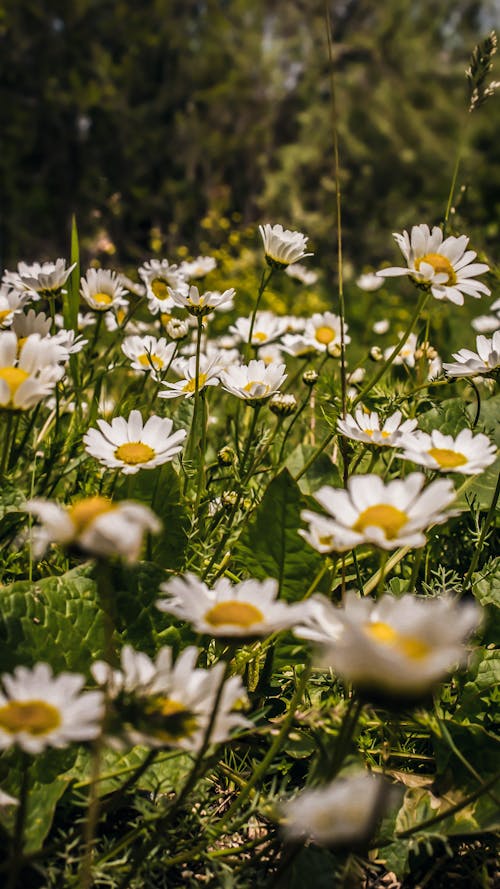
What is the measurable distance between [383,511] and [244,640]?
0.14m

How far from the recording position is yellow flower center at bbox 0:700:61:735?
0.49 meters

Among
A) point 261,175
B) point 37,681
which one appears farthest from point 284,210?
point 37,681

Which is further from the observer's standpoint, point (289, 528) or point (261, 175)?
point (261, 175)

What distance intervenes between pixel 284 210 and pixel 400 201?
4.51ft

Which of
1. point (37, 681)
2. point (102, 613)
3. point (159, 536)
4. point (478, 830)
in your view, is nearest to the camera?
point (37, 681)

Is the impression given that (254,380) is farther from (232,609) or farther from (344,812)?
(344,812)

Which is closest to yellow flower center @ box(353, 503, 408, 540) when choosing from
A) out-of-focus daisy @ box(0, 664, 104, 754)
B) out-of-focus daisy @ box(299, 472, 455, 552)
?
out-of-focus daisy @ box(299, 472, 455, 552)

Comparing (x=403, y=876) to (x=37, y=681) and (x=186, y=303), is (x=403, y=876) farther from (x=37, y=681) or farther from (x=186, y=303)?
(x=186, y=303)

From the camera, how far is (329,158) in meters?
8.71

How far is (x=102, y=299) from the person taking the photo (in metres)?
1.15

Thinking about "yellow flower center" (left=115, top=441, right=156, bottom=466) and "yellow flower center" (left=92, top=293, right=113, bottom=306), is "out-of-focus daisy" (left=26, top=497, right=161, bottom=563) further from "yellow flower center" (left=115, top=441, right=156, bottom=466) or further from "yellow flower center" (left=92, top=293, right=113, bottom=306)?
"yellow flower center" (left=92, top=293, right=113, bottom=306)

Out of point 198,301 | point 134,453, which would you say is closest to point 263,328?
point 198,301

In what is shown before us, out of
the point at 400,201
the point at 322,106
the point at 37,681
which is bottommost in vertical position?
the point at 37,681

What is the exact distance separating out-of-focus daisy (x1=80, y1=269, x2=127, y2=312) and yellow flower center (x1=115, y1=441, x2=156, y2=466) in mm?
380
